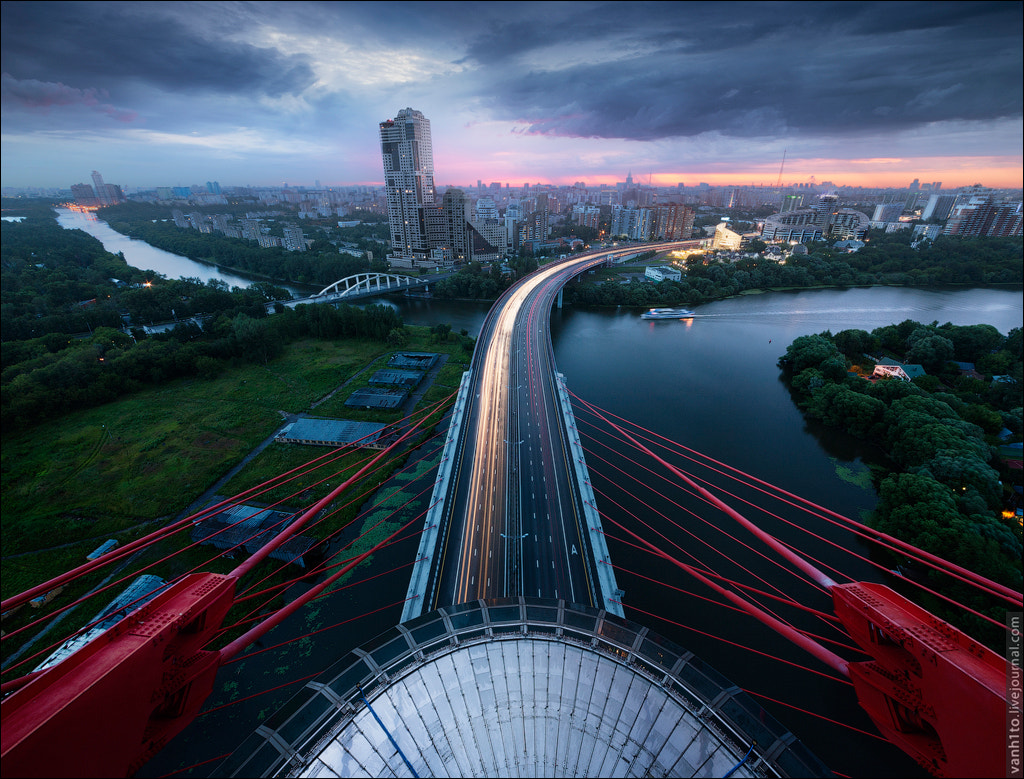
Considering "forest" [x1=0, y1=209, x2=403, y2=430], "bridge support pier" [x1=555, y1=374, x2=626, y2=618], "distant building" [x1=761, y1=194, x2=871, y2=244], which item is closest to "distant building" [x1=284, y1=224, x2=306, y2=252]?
"forest" [x1=0, y1=209, x2=403, y2=430]

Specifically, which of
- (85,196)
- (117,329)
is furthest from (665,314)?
(85,196)

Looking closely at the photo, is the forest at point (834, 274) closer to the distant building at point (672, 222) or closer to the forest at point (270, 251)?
the distant building at point (672, 222)

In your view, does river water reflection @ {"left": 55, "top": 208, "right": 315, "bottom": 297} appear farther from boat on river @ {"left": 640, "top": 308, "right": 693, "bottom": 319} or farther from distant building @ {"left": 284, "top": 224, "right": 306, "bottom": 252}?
boat on river @ {"left": 640, "top": 308, "right": 693, "bottom": 319}

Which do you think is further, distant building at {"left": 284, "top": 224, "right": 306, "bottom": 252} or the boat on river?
distant building at {"left": 284, "top": 224, "right": 306, "bottom": 252}

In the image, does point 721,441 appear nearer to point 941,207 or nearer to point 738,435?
point 738,435

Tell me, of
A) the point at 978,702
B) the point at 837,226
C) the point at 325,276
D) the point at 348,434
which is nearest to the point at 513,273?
the point at 325,276

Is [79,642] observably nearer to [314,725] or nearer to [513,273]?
[314,725]
